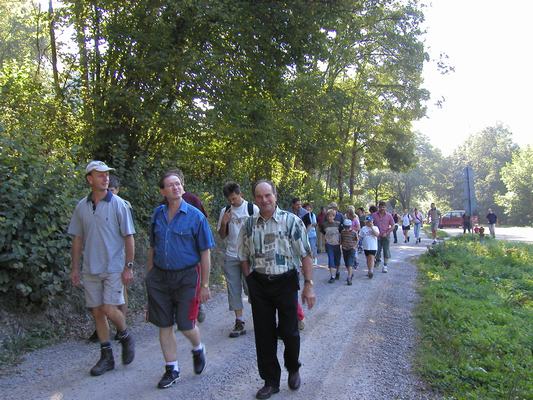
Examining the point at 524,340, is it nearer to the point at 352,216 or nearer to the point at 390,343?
the point at 390,343

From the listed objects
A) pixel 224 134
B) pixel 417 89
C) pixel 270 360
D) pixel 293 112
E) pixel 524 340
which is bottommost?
pixel 524 340

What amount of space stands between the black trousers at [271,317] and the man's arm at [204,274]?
45 cm

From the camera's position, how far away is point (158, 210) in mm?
4496

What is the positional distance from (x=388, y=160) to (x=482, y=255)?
64.9ft

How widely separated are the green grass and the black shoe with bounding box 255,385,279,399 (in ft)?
5.10

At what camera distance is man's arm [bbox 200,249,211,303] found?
4.41 m

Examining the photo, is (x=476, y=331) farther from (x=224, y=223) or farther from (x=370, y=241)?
(x=370, y=241)

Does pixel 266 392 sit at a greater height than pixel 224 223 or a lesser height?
lesser

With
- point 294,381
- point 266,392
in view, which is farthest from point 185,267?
point 294,381

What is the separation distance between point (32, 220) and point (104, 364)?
2170mm

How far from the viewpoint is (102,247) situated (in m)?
4.59

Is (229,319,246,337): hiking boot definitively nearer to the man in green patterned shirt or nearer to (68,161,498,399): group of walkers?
(68,161,498,399): group of walkers

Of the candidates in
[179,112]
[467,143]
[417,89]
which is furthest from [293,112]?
[467,143]

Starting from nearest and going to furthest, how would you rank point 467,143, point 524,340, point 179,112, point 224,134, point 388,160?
point 524,340
point 179,112
point 224,134
point 388,160
point 467,143
